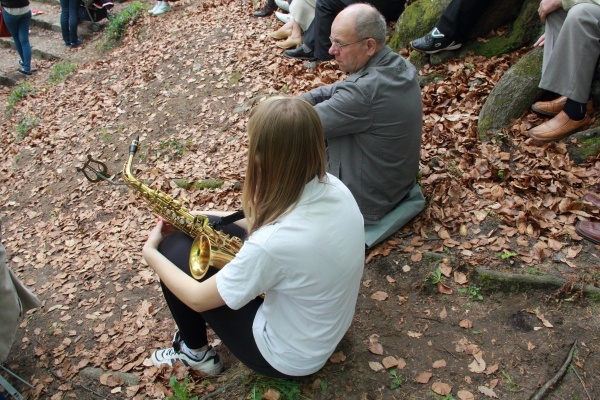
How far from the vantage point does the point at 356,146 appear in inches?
135

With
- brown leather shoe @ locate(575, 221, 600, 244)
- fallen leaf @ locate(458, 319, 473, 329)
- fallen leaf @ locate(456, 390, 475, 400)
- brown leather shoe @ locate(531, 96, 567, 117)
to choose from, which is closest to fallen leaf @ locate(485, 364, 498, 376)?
fallen leaf @ locate(456, 390, 475, 400)

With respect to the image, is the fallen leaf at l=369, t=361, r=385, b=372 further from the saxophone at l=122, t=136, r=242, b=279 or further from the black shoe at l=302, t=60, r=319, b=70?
the black shoe at l=302, t=60, r=319, b=70

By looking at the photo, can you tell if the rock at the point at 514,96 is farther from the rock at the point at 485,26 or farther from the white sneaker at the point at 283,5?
the white sneaker at the point at 283,5

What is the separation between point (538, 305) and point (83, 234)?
15.5ft

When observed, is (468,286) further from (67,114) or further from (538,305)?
(67,114)

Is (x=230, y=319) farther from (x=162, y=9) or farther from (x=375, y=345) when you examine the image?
(x=162, y=9)

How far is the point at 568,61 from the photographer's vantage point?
400cm

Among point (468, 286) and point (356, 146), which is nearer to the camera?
point (468, 286)

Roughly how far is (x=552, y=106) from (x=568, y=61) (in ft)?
1.57

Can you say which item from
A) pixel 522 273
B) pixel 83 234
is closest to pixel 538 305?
pixel 522 273

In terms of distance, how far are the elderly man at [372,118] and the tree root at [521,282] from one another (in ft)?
2.53

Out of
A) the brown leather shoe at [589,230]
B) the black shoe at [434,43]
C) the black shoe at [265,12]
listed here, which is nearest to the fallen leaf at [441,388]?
the brown leather shoe at [589,230]

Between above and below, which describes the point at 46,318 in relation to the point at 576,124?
below

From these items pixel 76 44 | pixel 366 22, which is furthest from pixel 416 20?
pixel 76 44
